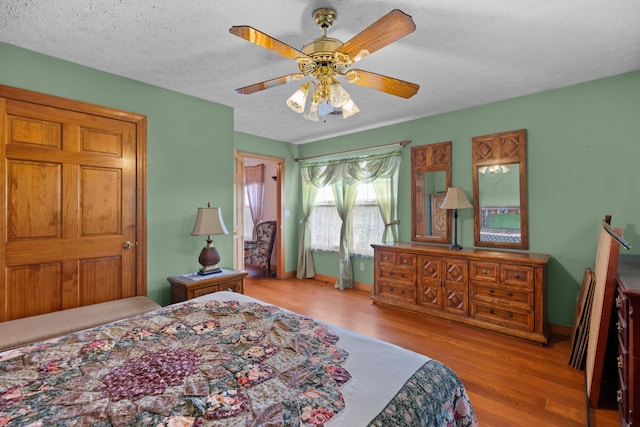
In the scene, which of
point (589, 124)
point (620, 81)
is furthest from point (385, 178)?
point (620, 81)

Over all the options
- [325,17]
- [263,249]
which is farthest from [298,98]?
[263,249]

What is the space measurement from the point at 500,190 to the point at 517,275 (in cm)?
98

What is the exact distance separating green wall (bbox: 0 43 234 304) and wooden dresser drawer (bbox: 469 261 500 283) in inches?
106

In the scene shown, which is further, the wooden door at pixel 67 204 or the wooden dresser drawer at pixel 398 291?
the wooden dresser drawer at pixel 398 291

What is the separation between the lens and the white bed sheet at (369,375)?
0.94 meters

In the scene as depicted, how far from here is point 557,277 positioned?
3.02 metres

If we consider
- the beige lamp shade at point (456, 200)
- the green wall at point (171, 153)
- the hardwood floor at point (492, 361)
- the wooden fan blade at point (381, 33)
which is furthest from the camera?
the beige lamp shade at point (456, 200)

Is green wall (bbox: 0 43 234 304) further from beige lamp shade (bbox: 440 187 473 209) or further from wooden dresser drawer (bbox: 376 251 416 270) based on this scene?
beige lamp shade (bbox: 440 187 473 209)

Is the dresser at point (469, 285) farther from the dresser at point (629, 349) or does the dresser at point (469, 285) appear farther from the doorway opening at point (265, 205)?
the doorway opening at point (265, 205)

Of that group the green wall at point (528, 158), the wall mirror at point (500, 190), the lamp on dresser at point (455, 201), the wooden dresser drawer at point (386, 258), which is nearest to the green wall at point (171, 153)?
the green wall at point (528, 158)

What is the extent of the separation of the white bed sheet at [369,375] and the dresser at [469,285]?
7.00 feet

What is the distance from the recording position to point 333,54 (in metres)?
1.68

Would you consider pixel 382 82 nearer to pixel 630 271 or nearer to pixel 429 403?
pixel 429 403

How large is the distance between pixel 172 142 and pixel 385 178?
2.75 m
